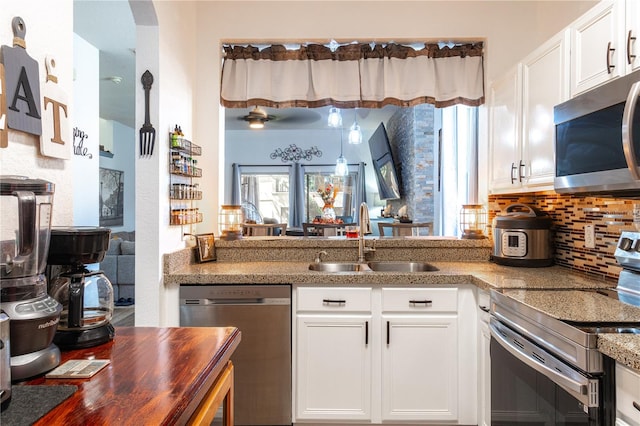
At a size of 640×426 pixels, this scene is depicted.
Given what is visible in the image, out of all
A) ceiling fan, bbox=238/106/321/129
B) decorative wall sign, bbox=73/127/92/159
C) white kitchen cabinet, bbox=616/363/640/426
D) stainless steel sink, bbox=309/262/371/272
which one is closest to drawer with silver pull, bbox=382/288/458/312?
stainless steel sink, bbox=309/262/371/272

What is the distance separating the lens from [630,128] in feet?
4.15

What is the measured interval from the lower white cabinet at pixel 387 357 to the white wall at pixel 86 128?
2.76 metres

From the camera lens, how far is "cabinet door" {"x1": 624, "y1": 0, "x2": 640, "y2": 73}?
4.98 feet

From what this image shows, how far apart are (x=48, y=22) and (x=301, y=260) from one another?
1947 millimetres

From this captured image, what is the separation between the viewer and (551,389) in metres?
1.40

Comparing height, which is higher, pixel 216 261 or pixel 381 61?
pixel 381 61

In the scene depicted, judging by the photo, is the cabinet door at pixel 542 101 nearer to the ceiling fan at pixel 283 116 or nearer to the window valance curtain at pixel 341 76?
the window valance curtain at pixel 341 76

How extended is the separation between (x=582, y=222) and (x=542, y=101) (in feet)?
2.34

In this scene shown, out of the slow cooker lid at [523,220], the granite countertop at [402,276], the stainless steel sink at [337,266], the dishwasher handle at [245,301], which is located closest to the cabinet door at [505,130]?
the slow cooker lid at [523,220]

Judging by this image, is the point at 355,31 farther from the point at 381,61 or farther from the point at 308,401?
the point at 308,401

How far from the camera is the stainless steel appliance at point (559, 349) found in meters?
1.21

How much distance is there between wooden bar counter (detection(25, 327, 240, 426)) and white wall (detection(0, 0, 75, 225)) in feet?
1.53

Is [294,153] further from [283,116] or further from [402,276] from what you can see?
[402,276]

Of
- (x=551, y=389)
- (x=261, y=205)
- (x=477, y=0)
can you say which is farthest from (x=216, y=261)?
(x=261, y=205)
